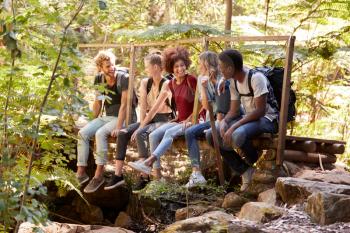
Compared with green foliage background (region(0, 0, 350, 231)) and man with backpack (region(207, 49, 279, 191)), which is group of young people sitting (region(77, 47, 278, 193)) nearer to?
man with backpack (region(207, 49, 279, 191))

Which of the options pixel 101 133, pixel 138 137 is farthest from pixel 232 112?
pixel 101 133

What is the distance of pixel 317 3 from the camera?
8.92 meters

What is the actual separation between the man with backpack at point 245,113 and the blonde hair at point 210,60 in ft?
0.98

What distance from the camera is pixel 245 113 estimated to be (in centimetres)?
601

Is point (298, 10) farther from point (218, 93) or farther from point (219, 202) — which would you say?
point (219, 202)

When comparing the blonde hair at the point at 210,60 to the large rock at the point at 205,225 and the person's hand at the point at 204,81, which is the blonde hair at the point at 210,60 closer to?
the person's hand at the point at 204,81

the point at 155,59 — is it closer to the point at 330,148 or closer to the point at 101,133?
the point at 101,133

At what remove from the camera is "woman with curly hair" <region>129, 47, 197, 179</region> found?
6395mm

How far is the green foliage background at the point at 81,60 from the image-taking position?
3.34 meters

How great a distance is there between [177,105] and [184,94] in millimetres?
190

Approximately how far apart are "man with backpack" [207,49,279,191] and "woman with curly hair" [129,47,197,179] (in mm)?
566

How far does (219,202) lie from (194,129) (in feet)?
2.76

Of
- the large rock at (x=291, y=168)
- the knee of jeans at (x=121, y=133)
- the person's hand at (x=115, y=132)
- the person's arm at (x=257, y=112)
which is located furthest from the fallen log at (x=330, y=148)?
the person's hand at (x=115, y=132)

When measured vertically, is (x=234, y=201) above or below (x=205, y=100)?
below
